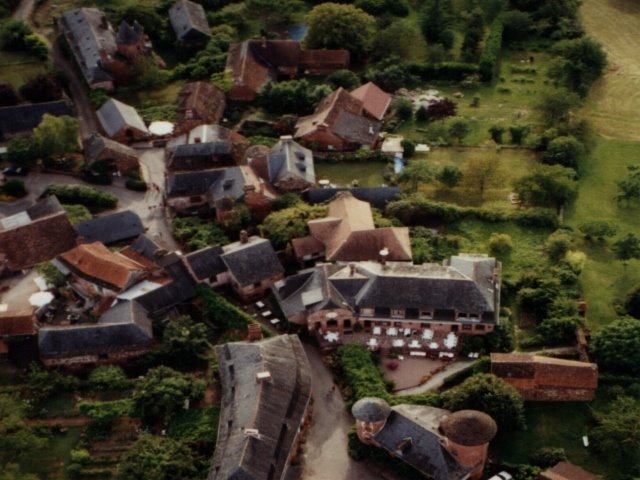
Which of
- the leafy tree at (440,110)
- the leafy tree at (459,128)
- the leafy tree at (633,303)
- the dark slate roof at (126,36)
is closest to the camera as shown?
the leafy tree at (633,303)

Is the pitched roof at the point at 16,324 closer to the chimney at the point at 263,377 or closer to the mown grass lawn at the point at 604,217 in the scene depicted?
the chimney at the point at 263,377

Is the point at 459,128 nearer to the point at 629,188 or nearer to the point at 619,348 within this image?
the point at 629,188

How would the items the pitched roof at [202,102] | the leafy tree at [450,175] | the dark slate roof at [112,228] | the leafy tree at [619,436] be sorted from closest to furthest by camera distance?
1. the leafy tree at [619,436]
2. the dark slate roof at [112,228]
3. the leafy tree at [450,175]
4. the pitched roof at [202,102]

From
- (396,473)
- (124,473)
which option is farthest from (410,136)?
(124,473)

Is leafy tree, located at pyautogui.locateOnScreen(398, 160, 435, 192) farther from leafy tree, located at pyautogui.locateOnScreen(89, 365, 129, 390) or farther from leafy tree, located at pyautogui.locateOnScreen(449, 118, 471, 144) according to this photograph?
leafy tree, located at pyautogui.locateOnScreen(89, 365, 129, 390)

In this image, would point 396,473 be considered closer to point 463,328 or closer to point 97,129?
point 463,328

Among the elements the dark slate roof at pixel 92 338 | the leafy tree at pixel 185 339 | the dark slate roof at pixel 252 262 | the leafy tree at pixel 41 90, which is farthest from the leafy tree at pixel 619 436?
the leafy tree at pixel 41 90

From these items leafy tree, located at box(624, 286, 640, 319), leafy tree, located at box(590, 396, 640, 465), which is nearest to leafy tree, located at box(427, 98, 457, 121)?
leafy tree, located at box(624, 286, 640, 319)
